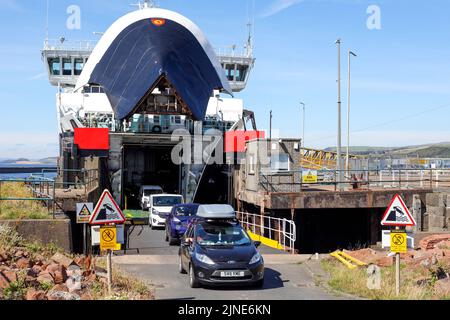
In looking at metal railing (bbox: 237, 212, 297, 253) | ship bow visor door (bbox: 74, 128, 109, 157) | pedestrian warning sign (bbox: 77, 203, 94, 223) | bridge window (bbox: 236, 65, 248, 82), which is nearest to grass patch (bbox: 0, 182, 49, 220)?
pedestrian warning sign (bbox: 77, 203, 94, 223)

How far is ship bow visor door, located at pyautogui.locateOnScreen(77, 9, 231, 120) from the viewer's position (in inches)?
1260

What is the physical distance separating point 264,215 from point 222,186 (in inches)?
427

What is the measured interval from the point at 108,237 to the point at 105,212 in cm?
47

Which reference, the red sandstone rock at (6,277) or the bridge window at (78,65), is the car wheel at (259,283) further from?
the bridge window at (78,65)

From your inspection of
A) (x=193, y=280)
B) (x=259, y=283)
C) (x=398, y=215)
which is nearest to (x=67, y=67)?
(x=193, y=280)

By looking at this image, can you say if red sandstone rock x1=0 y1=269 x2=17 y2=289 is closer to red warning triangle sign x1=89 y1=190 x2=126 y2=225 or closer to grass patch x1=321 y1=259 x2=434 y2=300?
red warning triangle sign x1=89 y1=190 x2=126 y2=225

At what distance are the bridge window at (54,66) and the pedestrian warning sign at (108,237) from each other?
3588 centimetres

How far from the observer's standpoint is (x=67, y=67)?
4453 centimetres

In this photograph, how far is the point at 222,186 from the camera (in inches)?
1448

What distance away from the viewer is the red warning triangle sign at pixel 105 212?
428 inches

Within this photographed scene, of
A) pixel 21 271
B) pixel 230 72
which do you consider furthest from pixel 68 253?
pixel 230 72

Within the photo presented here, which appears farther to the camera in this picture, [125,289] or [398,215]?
[398,215]

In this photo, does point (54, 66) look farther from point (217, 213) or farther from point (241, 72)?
point (217, 213)

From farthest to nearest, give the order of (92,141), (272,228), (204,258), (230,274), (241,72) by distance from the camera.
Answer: (241,72) → (92,141) → (272,228) → (204,258) → (230,274)
